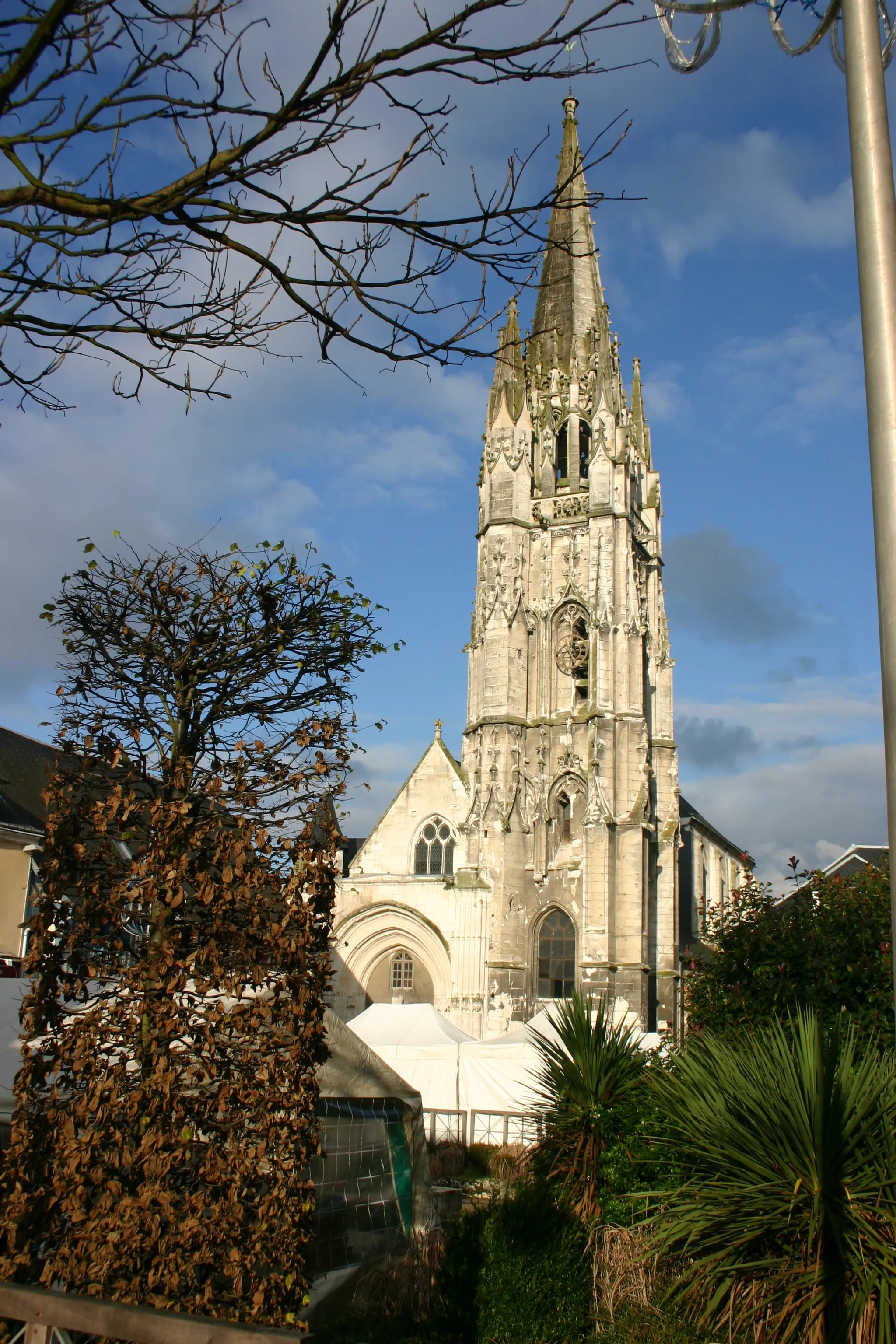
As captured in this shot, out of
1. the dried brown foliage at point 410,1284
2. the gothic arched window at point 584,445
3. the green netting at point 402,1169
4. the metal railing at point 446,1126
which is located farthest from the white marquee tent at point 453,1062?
the gothic arched window at point 584,445

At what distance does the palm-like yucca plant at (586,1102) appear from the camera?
9.72 meters

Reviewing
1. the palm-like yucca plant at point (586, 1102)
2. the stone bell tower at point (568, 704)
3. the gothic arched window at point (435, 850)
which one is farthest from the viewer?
the gothic arched window at point (435, 850)

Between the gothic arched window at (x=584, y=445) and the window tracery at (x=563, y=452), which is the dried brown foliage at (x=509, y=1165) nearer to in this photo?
the gothic arched window at (x=584, y=445)

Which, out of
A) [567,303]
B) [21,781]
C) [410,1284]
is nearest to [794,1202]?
[410,1284]

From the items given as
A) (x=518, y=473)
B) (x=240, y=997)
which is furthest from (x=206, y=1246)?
(x=518, y=473)

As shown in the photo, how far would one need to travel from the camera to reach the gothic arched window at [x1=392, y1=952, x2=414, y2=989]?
2836cm

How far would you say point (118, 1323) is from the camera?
353 cm

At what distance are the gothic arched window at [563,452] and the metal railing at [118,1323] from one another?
2971cm

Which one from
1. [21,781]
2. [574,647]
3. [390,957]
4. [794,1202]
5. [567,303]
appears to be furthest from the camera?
[567,303]

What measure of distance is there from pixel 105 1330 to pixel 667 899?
26114mm

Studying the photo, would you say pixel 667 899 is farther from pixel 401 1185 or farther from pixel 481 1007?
pixel 401 1185

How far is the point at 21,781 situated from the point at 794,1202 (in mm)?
19927

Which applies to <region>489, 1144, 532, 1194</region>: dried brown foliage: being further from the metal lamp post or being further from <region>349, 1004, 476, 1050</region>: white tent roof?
the metal lamp post

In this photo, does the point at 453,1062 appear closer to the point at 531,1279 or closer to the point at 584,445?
the point at 531,1279
